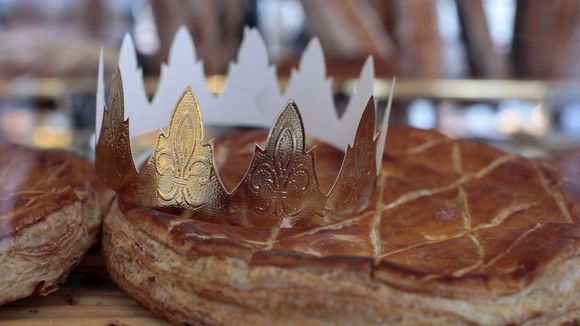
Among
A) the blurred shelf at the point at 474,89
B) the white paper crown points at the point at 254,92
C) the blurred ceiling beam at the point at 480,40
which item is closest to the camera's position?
the white paper crown points at the point at 254,92

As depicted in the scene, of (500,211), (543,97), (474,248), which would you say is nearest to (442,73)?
(543,97)

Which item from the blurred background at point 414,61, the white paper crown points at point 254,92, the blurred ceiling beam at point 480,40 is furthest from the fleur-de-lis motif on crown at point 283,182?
the blurred ceiling beam at point 480,40

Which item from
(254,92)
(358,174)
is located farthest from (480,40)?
(358,174)

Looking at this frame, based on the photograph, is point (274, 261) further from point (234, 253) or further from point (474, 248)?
point (474, 248)

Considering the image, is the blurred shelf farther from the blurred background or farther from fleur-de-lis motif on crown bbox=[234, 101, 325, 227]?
fleur-de-lis motif on crown bbox=[234, 101, 325, 227]

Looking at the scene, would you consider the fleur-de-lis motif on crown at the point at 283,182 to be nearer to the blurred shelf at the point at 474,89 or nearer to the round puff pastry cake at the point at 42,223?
the round puff pastry cake at the point at 42,223

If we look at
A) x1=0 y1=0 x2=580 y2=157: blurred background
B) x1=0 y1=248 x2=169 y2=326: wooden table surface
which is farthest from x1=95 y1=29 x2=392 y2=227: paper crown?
x1=0 y1=0 x2=580 y2=157: blurred background

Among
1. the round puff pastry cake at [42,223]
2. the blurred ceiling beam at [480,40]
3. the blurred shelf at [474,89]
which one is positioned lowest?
the round puff pastry cake at [42,223]
